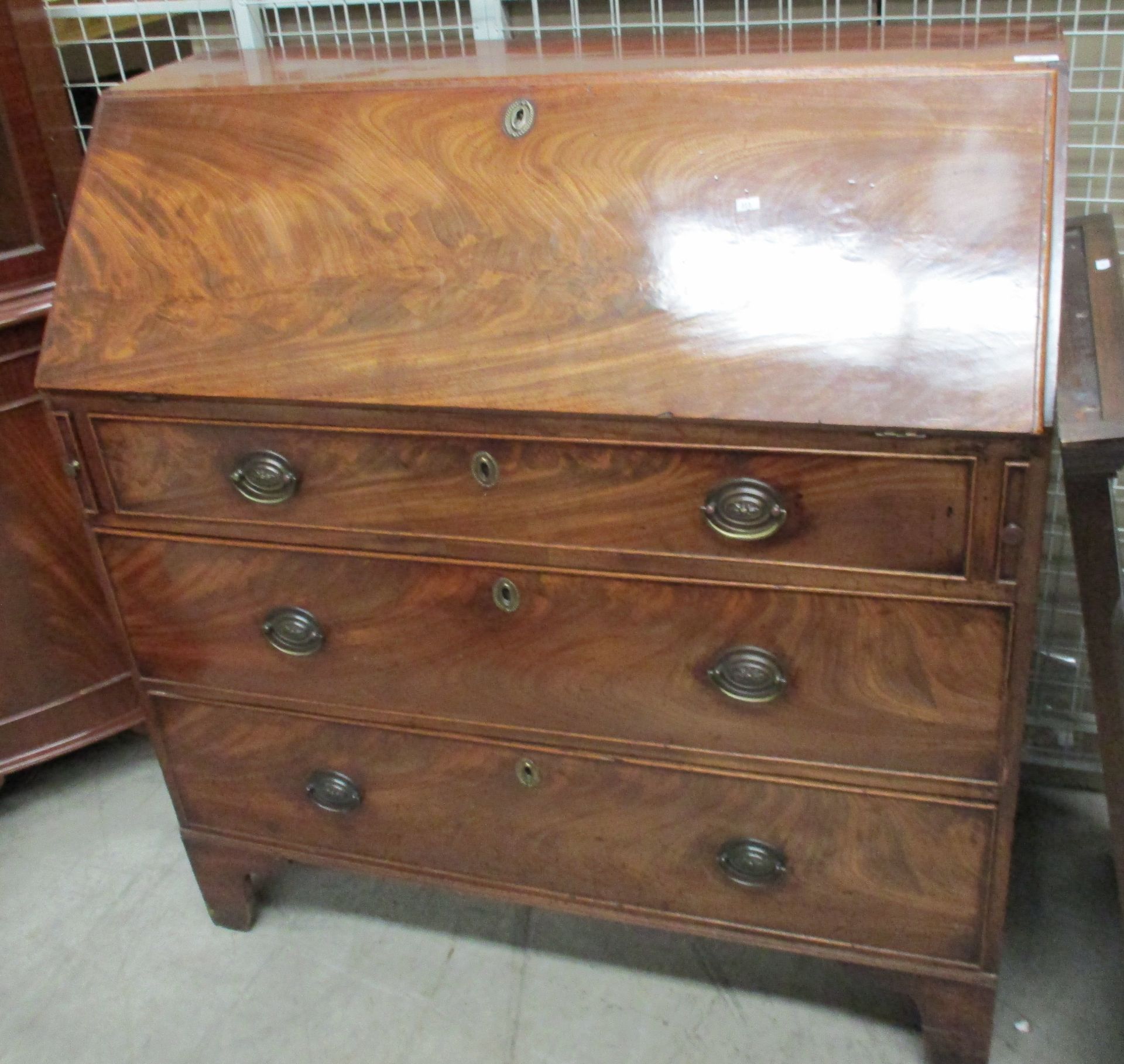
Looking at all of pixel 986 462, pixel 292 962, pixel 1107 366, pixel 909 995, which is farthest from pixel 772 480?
pixel 292 962

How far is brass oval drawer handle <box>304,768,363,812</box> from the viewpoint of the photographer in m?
1.56

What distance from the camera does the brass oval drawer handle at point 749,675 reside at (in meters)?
1.25

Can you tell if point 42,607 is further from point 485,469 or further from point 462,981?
point 485,469

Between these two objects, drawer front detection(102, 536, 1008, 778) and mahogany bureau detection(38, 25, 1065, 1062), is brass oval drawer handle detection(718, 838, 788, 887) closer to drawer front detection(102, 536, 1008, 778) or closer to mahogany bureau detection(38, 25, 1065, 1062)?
mahogany bureau detection(38, 25, 1065, 1062)

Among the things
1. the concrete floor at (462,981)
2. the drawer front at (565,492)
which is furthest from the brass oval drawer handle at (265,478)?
the concrete floor at (462,981)

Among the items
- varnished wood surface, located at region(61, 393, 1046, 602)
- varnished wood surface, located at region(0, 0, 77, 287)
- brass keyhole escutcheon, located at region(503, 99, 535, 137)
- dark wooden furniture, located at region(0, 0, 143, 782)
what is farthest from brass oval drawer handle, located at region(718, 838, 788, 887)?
varnished wood surface, located at region(0, 0, 77, 287)

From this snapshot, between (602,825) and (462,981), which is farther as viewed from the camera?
(462,981)

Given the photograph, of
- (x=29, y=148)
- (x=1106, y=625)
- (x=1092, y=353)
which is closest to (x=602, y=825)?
(x=1106, y=625)

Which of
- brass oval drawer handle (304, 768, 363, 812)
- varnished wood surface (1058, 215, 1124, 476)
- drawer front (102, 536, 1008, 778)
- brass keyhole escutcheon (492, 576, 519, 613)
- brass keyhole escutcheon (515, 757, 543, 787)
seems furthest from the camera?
brass oval drawer handle (304, 768, 363, 812)

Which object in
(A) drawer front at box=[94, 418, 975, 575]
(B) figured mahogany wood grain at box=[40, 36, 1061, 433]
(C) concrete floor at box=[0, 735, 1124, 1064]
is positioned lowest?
(C) concrete floor at box=[0, 735, 1124, 1064]

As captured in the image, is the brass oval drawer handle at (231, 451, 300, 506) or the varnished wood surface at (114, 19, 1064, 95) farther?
the brass oval drawer handle at (231, 451, 300, 506)

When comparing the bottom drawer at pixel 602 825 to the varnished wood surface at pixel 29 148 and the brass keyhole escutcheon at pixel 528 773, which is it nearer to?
the brass keyhole escutcheon at pixel 528 773

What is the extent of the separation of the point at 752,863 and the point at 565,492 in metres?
0.51

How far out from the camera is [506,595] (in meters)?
1.33
